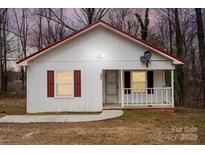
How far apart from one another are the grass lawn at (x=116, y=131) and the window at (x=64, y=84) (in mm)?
2801

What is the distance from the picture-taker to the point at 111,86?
14992 millimetres

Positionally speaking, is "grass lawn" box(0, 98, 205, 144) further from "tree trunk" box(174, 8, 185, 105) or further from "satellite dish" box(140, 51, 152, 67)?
"tree trunk" box(174, 8, 185, 105)

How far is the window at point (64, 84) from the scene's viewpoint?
13.6m

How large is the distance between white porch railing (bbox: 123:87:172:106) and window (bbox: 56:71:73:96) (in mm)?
2326

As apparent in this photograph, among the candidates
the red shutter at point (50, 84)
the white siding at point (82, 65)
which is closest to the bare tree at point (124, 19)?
the white siding at point (82, 65)

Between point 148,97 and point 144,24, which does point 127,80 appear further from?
point 144,24

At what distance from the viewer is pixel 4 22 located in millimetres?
24391

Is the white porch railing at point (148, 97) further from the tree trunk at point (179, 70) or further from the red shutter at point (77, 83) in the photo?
the tree trunk at point (179, 70)

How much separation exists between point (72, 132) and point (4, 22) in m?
17.2

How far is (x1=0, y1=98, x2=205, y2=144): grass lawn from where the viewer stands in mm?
8172

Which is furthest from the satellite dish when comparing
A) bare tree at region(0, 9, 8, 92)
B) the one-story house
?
bare tree at region(0, 9, 8, 92)

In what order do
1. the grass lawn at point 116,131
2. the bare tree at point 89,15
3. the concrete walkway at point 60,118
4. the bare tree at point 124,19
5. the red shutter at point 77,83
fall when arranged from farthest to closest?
the bare tree at point 89,15 → the bare tree at point 124,19 → the red shutter at point 77,83 → the concrete walkway at point 60,118 → the grass lawn at point 116,131
